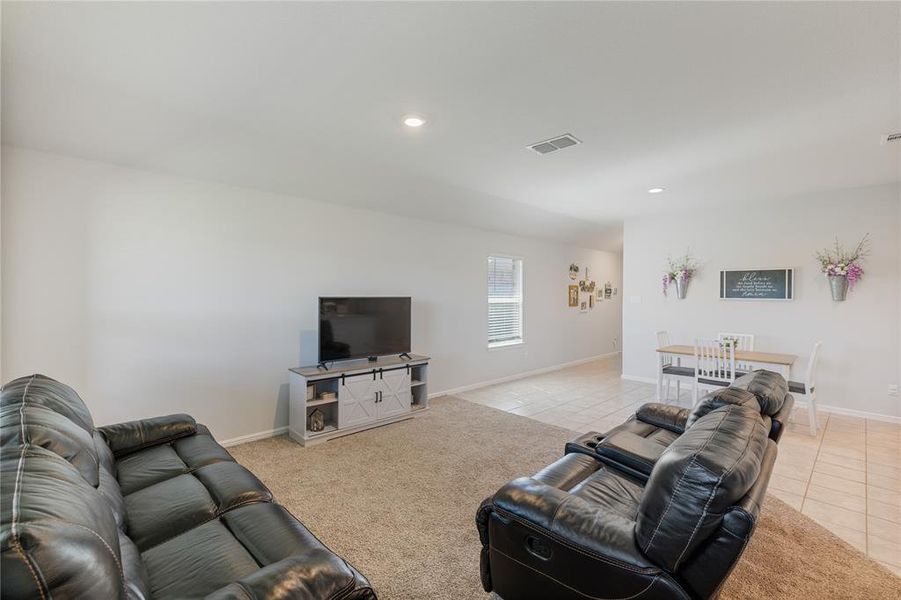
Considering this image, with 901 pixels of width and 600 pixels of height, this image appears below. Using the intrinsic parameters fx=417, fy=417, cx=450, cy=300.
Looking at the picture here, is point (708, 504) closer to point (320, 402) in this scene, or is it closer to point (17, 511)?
point (17, 511)

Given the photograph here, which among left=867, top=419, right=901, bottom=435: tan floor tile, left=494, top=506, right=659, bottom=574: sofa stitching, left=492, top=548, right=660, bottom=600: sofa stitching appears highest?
left=494, top=506, right=659, bottom=574: sofa stitching

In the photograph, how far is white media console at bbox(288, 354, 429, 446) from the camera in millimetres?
3836

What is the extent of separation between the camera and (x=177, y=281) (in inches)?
139

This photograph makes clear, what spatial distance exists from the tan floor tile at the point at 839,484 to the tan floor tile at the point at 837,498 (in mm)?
59

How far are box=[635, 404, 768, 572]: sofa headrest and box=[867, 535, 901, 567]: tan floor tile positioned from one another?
1.73 meters

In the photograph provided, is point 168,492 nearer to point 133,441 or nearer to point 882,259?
point 133,441

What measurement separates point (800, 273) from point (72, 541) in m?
6.58

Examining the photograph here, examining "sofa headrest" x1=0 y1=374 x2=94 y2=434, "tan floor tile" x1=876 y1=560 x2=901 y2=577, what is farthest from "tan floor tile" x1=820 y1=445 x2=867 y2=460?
"sofa headrest" x1=0 y1=374 x2=94 y2=434

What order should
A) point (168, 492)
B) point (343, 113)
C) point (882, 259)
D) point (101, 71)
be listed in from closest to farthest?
point (168, 492) → point (101, 71) → point (343, 113) → point (882, 259)

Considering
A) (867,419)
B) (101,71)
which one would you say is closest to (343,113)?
(101,71)

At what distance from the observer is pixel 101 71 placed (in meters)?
2.19

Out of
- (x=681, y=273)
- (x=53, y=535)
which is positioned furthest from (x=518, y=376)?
(x=53, y=535)

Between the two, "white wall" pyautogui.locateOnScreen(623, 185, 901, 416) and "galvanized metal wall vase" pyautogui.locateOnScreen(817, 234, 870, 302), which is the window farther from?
→ "galvanized metal wall vase" pyautogui.locateOnScreen(817, 234, 870, 302)

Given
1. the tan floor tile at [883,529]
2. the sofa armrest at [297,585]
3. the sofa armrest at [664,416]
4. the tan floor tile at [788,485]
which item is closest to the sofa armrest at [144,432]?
the sofa armrest at [297,585]
